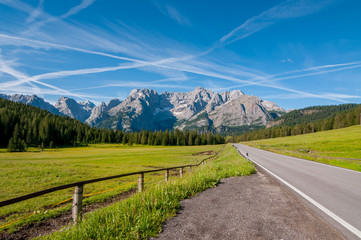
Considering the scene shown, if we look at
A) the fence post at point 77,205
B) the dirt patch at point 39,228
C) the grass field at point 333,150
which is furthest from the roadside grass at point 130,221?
the grass field at point 333,150

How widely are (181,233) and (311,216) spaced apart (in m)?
4.35

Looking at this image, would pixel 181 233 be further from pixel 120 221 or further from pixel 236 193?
pixel 236 193

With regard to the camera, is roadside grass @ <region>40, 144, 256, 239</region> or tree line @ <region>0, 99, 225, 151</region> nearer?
roadside grass @ <region>40, 144, 256, 239</region>

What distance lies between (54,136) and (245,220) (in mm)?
124676

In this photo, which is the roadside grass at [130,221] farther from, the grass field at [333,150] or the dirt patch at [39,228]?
the grass field at [333,150]

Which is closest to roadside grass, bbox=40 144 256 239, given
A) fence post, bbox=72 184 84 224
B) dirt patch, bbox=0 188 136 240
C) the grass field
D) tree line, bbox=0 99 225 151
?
fence post, bbox=72 184 84 224

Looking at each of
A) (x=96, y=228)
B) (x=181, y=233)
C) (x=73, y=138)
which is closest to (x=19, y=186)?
(x=96, y=228)

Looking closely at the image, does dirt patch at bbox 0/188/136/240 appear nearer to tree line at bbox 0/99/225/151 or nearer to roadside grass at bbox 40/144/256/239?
roadside grass at bbox 40/144/256/239

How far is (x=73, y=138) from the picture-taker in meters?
120

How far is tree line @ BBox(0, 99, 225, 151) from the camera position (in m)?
90.5

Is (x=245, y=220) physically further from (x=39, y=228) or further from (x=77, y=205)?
(x=39, y=228)

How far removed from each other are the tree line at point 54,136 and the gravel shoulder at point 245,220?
86522 millimetres

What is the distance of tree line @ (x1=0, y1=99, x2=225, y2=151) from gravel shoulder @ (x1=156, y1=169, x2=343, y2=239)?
8652 centimetres

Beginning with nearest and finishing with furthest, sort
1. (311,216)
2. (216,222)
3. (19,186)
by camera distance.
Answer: (216,222), (311,216), (19,186)
